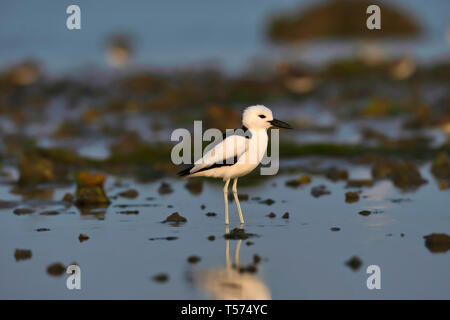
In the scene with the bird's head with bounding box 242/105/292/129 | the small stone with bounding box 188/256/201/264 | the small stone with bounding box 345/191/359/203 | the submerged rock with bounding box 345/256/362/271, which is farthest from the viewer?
the small stone with bounding box 345/191/359/203

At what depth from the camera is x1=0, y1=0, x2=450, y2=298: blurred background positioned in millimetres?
8656

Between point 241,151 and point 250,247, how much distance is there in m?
1.42

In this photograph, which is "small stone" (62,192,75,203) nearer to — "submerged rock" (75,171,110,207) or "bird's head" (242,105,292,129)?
"submerged rock" (75,171,110,207)

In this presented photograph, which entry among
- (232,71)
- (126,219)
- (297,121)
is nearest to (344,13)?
(232,71)

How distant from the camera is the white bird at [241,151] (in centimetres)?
978

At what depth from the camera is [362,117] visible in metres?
21.2

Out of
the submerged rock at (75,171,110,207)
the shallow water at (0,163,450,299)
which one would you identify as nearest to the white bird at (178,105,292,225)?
the shallow water at (0,163,450,299)

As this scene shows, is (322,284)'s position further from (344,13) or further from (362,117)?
(344,13)

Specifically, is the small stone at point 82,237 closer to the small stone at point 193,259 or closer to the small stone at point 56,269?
the small stone at point 56,269

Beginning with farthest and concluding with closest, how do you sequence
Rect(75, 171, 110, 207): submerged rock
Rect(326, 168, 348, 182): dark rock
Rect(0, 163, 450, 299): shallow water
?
1. Rect(326, 168, 348, 182): dark rock
2. Rect(75, 171, 110, 207): submerged rock
3. Rect(0, 163, 450, 299): shallow water

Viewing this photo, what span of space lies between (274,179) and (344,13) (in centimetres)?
3626

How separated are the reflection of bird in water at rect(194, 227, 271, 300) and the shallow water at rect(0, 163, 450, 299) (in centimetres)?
2

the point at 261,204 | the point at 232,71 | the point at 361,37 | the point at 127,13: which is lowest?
the point at 261,204

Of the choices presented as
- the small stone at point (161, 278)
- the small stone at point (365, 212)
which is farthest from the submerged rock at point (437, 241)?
the small stone at point (161, 278)
